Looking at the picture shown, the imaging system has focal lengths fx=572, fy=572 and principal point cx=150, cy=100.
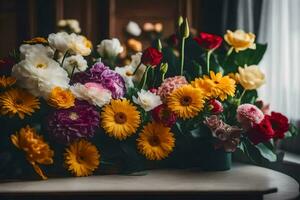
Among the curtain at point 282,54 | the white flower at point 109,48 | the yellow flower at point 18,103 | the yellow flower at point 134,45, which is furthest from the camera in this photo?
the yellow flower at point 134,45

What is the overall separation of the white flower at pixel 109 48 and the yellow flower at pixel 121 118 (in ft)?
0.60

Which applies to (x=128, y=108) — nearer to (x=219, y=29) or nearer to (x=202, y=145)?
(x=202, y=145)

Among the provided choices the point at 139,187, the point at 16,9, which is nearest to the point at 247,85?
the point at 139,187

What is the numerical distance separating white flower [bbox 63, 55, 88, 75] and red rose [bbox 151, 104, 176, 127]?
204mm

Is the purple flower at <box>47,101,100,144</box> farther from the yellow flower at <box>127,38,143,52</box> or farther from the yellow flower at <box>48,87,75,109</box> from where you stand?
the yellow flower at <box>127,38,143,52</box>

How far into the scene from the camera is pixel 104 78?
4.43 ft

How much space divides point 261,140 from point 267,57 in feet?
4.35

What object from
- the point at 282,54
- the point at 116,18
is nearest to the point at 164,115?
the point at 282,54

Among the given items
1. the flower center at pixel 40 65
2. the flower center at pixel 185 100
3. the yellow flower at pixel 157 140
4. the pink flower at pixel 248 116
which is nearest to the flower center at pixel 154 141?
the yellow flower at pixel 157 140

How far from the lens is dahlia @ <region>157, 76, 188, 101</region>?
1357 mm

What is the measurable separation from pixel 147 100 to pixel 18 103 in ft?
0.96

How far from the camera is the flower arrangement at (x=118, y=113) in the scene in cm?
128

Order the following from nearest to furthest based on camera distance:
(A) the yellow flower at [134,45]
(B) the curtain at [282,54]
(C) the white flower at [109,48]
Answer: (C) the white flower at [109,48] → (B) the curtain at [282,54] → (A) the yellow flower at [134,45]

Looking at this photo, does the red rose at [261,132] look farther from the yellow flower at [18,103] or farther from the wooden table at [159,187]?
the yellow flower at [18,103]
